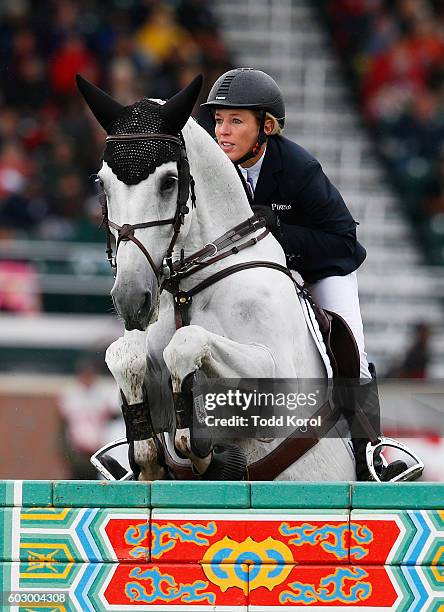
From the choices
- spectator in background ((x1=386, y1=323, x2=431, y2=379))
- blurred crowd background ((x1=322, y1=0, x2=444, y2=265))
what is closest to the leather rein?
spectator in background ((x1=386, y1=323, x2=431, y2=379))

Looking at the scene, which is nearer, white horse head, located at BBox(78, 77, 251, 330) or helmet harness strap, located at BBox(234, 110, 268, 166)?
white horse head, located at BBox(78, 77, 251, 330)

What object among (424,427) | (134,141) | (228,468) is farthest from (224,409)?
(424,427)

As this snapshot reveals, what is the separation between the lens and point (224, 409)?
4293 mm

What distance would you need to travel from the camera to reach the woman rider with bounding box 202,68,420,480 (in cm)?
473

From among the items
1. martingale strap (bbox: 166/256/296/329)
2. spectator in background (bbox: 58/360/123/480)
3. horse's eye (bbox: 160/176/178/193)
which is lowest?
spectator in background (bbox: 58/360/123/480)

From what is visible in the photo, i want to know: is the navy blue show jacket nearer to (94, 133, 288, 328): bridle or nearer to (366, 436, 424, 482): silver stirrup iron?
(94, 133, 288, 328): bridle

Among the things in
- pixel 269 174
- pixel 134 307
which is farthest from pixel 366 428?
pixel 134 307

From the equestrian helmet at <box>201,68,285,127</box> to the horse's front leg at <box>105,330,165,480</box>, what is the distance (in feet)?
3.05

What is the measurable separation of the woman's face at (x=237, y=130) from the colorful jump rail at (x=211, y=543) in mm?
1424

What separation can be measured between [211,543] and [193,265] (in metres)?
1.06

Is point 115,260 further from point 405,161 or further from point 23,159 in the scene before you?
point 405,161

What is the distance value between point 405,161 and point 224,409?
8636 millimetres

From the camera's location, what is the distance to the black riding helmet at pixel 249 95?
4695 mm

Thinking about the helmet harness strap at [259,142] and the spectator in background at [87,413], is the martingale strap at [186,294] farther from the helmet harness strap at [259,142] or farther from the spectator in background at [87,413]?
the spectator in background at [87,413]
